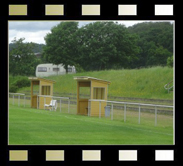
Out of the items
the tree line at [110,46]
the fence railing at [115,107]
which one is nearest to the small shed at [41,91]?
the fence railing at [115,107]

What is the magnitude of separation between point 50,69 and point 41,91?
4.48 feet

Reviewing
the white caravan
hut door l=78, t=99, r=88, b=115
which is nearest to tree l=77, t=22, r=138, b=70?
hut door l=78, t=99, r=88, b=115

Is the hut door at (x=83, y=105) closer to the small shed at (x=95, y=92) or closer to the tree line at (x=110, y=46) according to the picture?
the small shed at (x=95, y=92)

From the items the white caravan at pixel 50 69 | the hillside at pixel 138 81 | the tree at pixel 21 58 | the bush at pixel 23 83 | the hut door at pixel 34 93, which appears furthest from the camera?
the hut door at pixel 34 93

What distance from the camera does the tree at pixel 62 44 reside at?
17.6 metres

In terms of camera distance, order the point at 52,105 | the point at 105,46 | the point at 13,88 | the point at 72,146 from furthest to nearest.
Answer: the point at 13,88 < the point at 52,105 < the point at 105,46 < the point at 72,146

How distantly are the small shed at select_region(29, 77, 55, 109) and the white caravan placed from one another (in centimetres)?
39

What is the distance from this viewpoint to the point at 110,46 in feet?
50.1

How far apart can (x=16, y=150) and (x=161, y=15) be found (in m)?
2.79

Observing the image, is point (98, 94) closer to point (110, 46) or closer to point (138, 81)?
point (138, 81)

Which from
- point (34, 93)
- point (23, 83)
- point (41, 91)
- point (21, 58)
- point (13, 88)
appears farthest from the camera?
point (34, 93)

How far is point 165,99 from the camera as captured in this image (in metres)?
15.9

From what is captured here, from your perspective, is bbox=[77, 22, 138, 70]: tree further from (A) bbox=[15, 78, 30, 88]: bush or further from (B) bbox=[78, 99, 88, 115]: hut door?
(A) bbox=[15, 78, 30, 88]: bush

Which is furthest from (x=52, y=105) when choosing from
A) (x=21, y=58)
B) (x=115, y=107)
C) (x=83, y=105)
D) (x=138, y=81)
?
(x=138, y=81)
